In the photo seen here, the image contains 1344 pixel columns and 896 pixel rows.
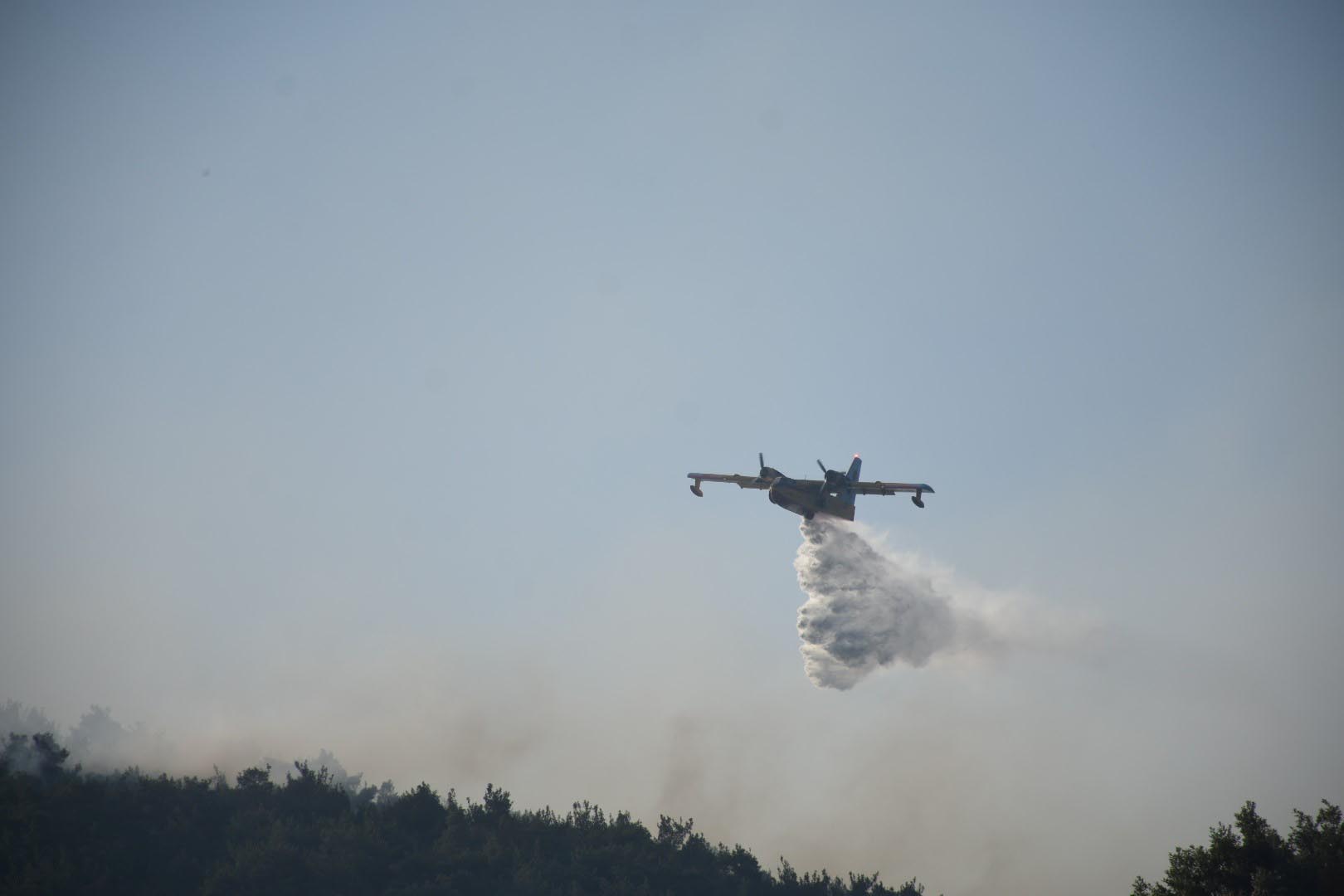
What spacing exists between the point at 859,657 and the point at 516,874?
86.4 ft

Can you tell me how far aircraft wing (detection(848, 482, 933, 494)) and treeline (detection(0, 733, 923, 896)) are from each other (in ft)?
98.2

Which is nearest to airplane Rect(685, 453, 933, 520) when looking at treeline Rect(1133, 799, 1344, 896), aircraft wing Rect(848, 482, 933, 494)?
aircraft wing Rect(848, 482, 933, 494)

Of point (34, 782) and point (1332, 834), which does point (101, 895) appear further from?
point (1332, 834)

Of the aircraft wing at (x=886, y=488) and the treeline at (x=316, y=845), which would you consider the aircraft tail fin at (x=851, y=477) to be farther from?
the treeline at (x=316, y=845)

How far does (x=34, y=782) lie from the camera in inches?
2817

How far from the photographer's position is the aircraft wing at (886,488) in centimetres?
5916

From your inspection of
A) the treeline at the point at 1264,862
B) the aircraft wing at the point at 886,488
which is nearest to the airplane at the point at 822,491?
the aircraft wing at the point at 886,488

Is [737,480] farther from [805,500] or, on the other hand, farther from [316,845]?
[316,845]

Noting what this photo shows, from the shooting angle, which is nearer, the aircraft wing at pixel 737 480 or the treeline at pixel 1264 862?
the treeline at pixel 1264 862

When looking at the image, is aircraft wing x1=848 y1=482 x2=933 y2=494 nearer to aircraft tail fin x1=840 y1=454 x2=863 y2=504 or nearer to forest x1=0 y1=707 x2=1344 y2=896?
aircraft tail fin x1=840 y1=454 x2=863 y2=504

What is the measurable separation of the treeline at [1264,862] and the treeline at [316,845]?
33004mm

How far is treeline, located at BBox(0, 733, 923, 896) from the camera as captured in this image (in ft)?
207

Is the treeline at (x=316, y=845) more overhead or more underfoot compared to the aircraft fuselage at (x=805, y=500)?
more underfoot

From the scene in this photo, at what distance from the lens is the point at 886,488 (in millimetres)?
60250
